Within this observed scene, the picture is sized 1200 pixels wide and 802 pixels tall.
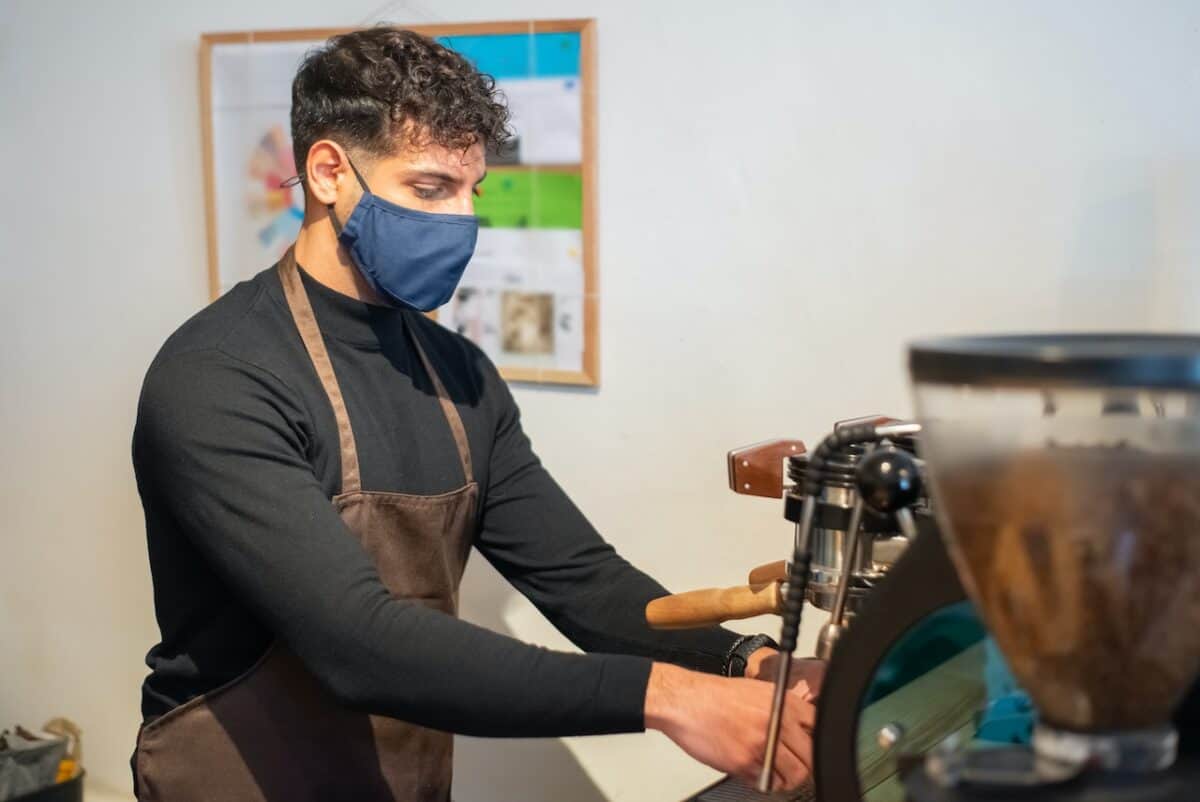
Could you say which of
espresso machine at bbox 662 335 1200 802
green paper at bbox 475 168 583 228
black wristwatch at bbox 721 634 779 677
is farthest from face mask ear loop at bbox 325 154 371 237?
espresso machine at bbox 662 335 1200 802

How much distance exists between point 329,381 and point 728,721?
25.3 inches

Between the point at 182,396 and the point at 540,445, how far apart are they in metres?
0.90

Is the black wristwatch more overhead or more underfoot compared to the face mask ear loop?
more underfoot

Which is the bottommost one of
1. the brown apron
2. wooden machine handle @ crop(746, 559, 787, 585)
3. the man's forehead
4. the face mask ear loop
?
the brown apron

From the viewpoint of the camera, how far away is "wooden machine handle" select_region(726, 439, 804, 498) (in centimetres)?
126

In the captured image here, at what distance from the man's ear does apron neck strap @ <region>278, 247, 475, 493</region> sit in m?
0.09

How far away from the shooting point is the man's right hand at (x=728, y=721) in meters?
1.12

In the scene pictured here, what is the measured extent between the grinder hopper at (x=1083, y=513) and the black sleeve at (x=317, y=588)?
0.52 meters

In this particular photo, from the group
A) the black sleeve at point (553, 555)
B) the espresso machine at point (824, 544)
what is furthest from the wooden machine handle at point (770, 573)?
the black sleeve at point (553, 555)

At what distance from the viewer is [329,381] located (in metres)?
1.52

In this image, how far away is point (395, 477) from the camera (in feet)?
5.13

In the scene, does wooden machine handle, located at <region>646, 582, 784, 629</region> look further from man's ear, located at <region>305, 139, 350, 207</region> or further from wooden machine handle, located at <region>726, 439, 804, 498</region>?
man's ear, located at <region>305, 139, 350, 207</region>

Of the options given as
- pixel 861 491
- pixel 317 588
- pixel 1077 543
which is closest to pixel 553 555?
pixel 317 588

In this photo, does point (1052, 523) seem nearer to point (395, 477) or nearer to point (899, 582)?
point (899, 582)
